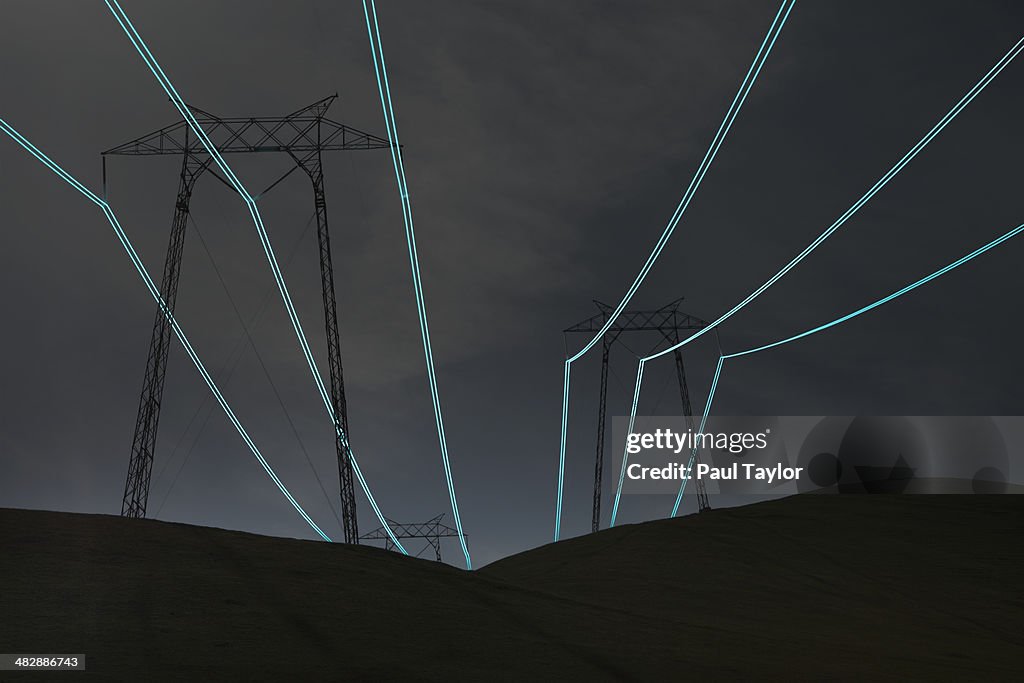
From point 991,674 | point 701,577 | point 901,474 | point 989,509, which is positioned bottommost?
point 991,674

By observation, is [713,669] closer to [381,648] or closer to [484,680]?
[484,680]

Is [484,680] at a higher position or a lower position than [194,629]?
lower

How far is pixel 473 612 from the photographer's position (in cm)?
1847

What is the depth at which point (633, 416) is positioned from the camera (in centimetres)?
4497

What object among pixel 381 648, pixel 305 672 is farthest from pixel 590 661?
pixel 305 672

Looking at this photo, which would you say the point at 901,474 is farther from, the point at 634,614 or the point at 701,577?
the point at 634,614

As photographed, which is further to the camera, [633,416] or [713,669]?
[633,416]

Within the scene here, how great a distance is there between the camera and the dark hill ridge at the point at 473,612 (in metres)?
13.8

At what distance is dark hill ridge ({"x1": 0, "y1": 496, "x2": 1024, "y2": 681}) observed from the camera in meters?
13.8

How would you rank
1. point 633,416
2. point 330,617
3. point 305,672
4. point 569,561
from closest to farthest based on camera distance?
point 305,672 → point 330,617 → point 569,561 → point 633,416

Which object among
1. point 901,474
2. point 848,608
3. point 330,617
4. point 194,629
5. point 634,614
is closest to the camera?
point 194,629

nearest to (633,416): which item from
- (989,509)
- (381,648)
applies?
(989,509)

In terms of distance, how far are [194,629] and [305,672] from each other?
9.46ft

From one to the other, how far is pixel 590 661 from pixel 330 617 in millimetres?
4973
